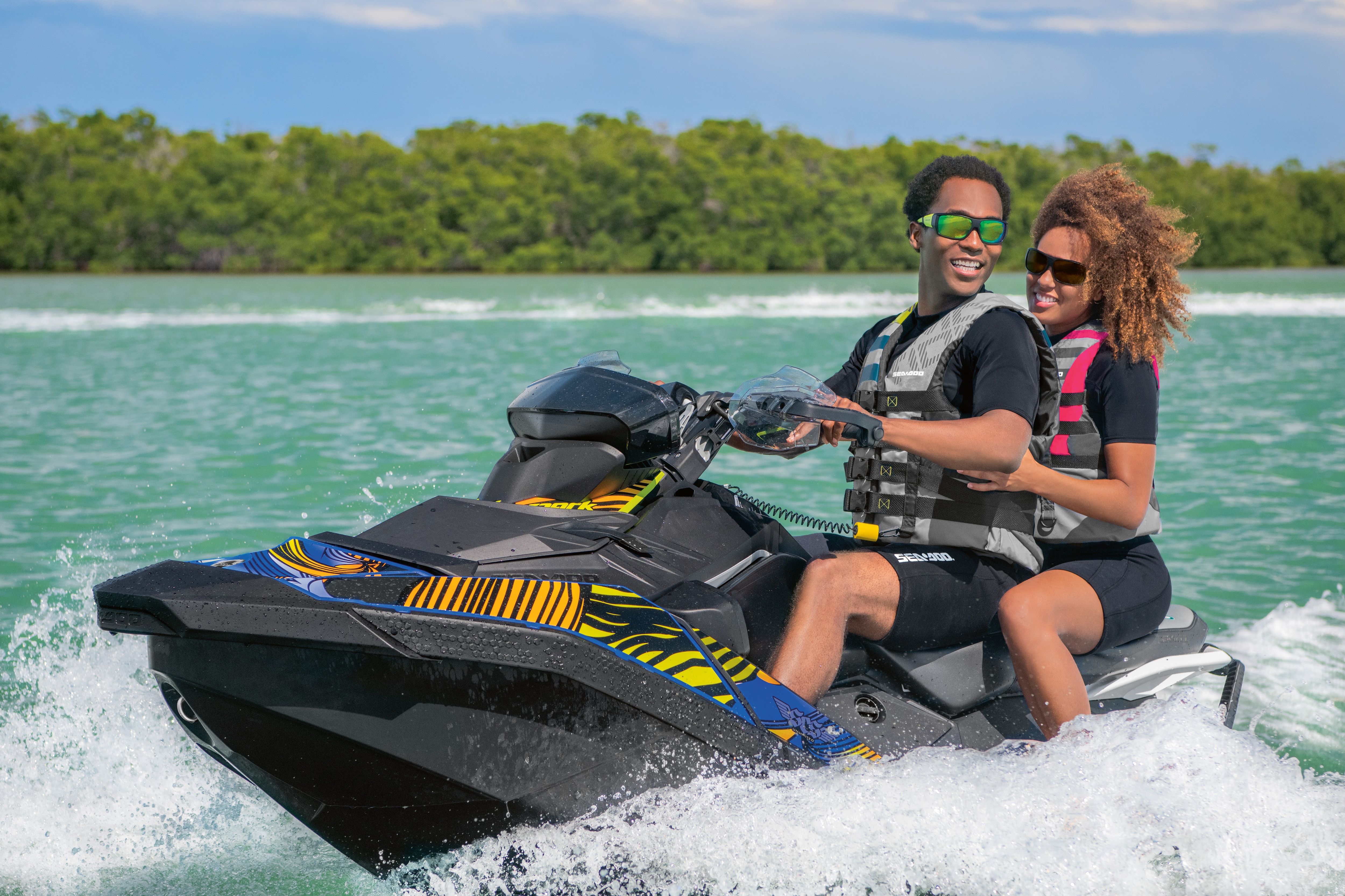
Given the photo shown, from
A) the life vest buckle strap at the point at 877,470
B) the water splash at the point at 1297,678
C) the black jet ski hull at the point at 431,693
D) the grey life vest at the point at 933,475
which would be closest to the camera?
the black jet ski hull at the point at 431,693

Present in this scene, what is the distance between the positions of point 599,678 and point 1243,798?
53.2 inches

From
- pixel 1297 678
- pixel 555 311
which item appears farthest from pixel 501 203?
pixel 1297 678

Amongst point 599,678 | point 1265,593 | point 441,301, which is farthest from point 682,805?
point 441,301

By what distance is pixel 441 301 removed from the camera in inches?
1188

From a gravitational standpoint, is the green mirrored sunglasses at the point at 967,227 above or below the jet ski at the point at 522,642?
above

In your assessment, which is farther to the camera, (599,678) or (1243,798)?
(1243,798)

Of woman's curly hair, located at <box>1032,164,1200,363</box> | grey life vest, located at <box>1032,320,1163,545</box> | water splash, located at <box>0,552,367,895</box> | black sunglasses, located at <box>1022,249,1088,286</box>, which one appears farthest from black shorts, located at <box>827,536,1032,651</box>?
water splash, located at <box>0,552,367,895</box>

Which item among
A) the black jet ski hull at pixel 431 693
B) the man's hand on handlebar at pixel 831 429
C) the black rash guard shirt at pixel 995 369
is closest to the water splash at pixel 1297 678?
the black rash guard shirt at pixel 995 369

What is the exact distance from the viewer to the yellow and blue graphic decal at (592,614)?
1824 mm

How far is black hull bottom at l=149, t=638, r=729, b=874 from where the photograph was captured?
1813 millimetres

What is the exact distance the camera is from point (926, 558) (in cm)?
230

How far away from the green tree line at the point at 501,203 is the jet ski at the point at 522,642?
54276mm

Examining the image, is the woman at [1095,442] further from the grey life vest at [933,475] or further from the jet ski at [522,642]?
the jet ski at [522,642]

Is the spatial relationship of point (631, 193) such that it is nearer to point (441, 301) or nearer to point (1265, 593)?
point (441, 301)
